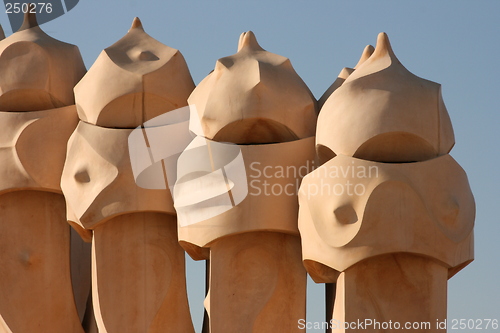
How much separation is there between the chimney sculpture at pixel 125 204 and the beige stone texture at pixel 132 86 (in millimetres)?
12

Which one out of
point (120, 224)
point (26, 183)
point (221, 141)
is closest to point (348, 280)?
point (221, 141)

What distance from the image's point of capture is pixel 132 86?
16109 millimetres

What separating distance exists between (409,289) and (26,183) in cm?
539

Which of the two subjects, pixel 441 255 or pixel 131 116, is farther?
pixel 131 116

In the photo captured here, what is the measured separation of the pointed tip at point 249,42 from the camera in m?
15.7

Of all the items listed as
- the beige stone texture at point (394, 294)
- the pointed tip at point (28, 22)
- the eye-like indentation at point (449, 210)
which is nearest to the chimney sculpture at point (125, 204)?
the pointed tip at point (28, 22)

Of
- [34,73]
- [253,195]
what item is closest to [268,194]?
[253,195]

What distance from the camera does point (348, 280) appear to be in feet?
45.1

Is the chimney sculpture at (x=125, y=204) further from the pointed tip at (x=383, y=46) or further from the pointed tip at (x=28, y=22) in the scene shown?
the pointed tip at (x=383, y=46)

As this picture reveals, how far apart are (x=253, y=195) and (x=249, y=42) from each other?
1.89 meters

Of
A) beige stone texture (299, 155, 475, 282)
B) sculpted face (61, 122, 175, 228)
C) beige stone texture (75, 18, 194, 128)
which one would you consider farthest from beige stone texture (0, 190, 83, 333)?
beige stone texture (299, 155, 475, 282)

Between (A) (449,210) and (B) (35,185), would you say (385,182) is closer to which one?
(A) (449,210)

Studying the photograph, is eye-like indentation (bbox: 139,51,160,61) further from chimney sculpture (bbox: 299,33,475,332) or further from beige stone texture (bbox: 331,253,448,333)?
beige stone texture (bbox: 331,253,448,333)

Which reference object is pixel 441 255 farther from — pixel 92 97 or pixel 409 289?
pixel 92 97
